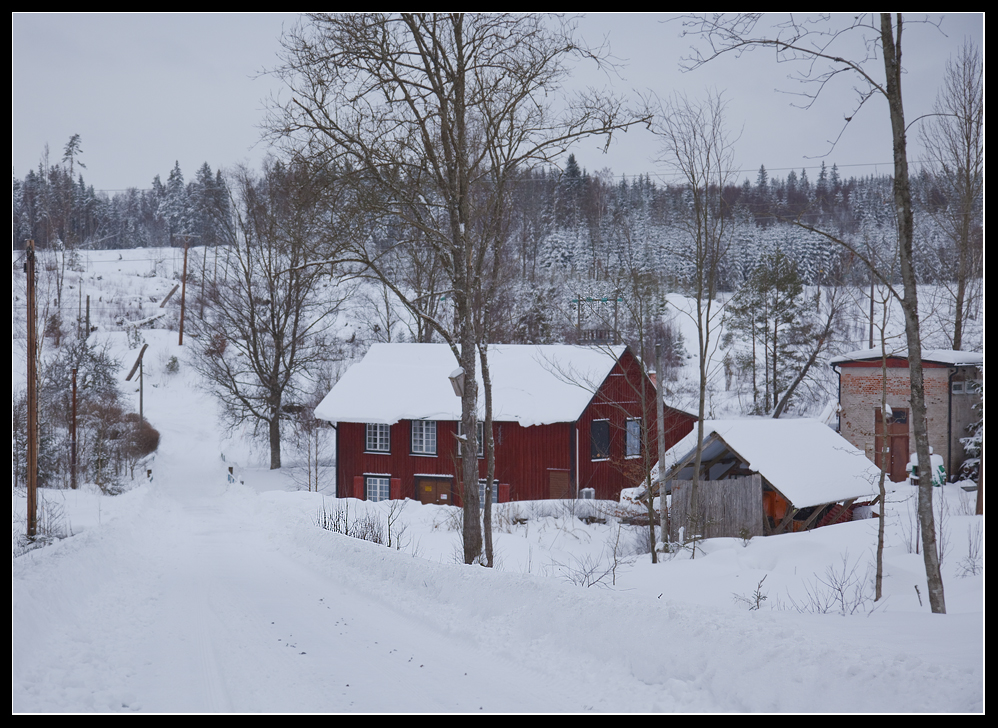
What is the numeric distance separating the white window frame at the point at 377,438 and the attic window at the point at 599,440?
7.76 metres

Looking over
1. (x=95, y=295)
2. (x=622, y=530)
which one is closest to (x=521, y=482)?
(x=622, y=530)

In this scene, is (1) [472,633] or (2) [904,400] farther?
(2) [904,400]

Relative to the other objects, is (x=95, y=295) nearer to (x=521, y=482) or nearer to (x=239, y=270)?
(x=239, y=270)

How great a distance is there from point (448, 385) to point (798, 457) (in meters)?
13.1

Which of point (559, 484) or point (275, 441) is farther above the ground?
point (275, 441)

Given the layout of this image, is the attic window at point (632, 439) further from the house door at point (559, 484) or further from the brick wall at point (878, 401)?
the brick wall at point (878, 401)

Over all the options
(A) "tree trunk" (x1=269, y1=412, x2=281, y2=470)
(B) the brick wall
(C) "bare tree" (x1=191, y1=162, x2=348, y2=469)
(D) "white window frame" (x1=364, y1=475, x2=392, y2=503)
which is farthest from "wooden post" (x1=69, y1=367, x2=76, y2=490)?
(B) the brick wall

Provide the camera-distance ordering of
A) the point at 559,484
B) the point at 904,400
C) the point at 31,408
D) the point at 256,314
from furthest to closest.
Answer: the point at 256,314, the point at 559,484, the point at 904,400, the point at 31,408

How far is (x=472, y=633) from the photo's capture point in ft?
21.6

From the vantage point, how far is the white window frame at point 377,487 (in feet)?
83.2

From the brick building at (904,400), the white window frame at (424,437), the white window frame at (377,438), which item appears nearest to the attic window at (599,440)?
the white window frame at (424,437)

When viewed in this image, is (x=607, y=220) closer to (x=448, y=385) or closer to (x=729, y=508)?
(x=448, y=385)

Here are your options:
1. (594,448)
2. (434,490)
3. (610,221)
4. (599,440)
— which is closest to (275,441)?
(434,490)
